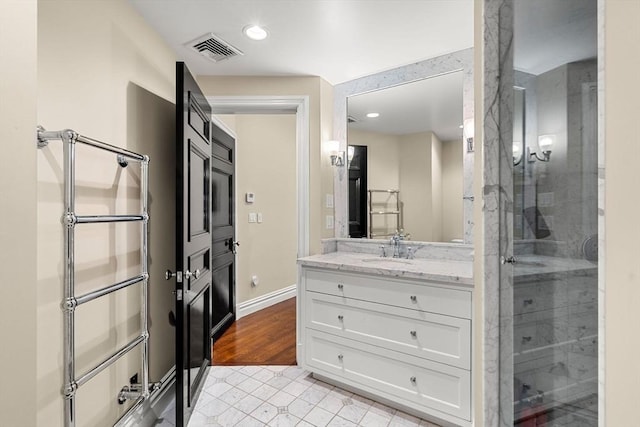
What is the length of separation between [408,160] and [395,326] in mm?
1295

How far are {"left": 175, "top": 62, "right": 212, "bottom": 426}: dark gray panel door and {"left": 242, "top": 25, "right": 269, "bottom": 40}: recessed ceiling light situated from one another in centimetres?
45

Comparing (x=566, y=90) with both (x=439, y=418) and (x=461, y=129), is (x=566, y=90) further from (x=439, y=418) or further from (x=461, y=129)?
(x=439, y=418)

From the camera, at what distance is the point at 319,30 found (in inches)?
74.9

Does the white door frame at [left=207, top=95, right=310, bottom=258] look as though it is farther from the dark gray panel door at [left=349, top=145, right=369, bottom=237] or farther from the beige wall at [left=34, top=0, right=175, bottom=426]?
the beige wall at [left=34, top=0, right=175, bottom=426]

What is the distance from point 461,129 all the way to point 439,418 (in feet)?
6.03

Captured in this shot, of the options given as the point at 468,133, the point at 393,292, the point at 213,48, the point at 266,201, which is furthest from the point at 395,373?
the point at 266,201

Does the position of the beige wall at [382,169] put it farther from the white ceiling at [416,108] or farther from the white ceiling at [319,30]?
the white ceiling at [319,30]

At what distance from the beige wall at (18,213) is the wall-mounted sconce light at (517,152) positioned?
1.48 metres

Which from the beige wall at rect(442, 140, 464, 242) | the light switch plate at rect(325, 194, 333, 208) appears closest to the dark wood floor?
the light switch plate at rect(325, 194, 333, 208)

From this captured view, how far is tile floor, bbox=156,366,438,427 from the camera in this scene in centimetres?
178

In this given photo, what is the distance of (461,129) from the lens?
2.19 metres

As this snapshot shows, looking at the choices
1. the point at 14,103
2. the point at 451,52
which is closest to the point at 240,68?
the point at 451,52

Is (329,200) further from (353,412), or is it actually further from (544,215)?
(544,215)

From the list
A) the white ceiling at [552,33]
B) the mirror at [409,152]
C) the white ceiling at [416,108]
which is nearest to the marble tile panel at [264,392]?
the mirror at [409,152]
